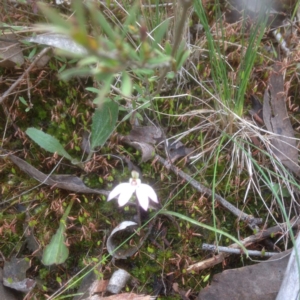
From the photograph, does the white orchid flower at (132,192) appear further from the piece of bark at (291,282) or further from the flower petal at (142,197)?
the piece of bark at (291,282)

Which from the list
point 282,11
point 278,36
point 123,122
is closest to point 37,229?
point 123,122

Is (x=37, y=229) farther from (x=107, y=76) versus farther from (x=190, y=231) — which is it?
(x=107, y=76)

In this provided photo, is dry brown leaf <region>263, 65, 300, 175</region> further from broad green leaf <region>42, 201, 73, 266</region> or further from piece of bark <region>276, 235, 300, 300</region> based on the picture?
broad green leaf <region>42, 201, 73, 266</region>

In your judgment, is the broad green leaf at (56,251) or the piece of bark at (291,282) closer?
the piece of bark at (291,282)

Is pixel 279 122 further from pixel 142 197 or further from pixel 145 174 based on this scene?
pixel 142 197

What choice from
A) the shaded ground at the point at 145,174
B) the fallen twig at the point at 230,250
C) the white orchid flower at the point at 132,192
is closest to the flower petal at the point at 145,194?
the white orchid flower at the point at 132,192

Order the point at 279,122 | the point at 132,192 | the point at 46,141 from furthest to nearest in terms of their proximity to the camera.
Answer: the point at 279,122 → the point at 46,141 → the point at 132,192

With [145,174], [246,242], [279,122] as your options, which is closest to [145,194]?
[145,174]
